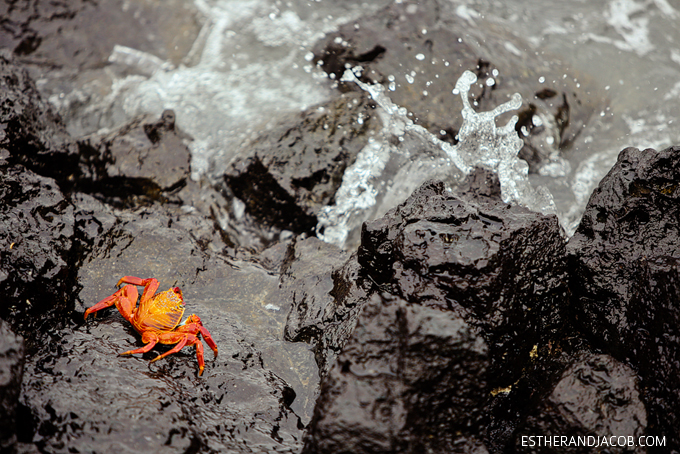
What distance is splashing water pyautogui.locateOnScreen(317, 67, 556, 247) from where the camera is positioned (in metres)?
4.47

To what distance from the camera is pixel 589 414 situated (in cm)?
217

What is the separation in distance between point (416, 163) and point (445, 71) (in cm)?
108

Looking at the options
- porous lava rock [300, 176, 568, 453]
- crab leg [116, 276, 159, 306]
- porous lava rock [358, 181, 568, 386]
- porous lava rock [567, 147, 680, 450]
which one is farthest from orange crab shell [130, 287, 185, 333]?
porous lava rock [567, 147, 680, 450]

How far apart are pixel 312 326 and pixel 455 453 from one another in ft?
4.06

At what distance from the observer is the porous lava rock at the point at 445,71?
16.1 ft

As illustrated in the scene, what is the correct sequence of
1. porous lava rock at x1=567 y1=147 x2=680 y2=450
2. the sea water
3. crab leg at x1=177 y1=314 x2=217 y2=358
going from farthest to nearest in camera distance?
the sea water, crab leg at x1=177 y1=314 x2=217 y2=358, porous lava rock at x1=567 y1=147 x2=680 y2=450

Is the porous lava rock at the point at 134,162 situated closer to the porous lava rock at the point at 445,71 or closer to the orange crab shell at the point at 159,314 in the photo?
the orange crab shell at the point at 159,314

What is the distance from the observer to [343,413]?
6.53 ft

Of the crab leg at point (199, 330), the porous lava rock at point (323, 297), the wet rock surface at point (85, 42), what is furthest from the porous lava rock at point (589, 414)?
the wet rock surface at point (85, 42)

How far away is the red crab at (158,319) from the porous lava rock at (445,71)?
3.14 m

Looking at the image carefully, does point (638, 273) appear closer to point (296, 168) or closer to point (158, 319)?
point (158, 319)

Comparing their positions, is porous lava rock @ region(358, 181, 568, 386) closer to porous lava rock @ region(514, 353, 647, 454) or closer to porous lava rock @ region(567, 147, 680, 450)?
porous lava rock @ region(567, 147, 680, 450)

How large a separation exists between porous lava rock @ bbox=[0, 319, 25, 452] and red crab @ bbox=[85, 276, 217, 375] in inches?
24.4

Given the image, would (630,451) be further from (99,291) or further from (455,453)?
(99,291)
